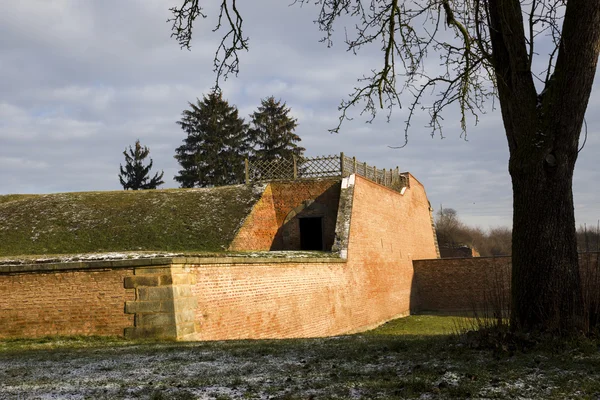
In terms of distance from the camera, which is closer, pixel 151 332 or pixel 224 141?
pixel 151 332

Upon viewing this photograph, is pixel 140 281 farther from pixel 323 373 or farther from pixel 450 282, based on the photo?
pixel 450 282

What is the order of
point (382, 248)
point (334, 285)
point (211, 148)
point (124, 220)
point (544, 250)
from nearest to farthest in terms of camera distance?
point (544, 250) < point (334, 285) < point (124, 220) < point (382, 248) < point (211, 148)

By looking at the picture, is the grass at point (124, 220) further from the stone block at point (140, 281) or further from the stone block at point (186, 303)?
the stone block at point (140, 281)

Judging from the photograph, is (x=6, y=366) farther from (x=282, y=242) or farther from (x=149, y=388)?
(x=282, y=242)

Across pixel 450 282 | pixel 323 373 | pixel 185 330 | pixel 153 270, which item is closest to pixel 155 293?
pixel 153 270

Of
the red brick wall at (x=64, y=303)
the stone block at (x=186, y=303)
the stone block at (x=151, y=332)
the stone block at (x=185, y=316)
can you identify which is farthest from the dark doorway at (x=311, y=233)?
the red brick wall at (x=64, y=303)

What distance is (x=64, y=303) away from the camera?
38.8ft

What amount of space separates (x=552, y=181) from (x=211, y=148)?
124ft

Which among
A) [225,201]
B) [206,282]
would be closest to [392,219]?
[225,201]

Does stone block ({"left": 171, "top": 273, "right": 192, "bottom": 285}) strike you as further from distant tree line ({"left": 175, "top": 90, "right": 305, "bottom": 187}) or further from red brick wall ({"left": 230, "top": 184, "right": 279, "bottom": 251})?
distant tree line ({"left": 175, "top": 90, "right": 305, "bottom": 187})

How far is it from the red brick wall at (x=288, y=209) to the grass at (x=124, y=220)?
2.08 ft

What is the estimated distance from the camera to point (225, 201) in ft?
79.4

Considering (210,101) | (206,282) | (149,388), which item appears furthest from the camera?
(210,101)

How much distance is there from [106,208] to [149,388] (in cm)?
1896
